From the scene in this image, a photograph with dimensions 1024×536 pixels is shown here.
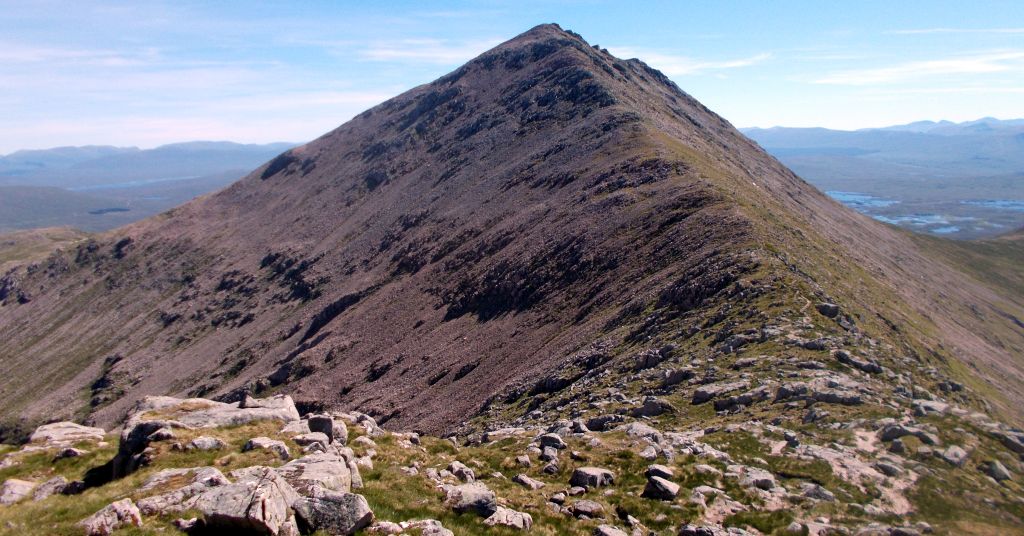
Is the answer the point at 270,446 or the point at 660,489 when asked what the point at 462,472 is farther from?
the point at 660,489

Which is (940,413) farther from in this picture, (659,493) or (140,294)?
(140,294)

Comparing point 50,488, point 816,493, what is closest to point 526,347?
point 816,493

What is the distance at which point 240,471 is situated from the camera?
20.3 metres

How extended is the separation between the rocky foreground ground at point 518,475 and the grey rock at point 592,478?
0.08m

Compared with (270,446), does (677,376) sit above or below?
below

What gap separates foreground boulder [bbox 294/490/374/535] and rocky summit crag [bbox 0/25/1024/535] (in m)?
0.08

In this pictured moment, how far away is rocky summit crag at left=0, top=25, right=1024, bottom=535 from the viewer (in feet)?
67.6

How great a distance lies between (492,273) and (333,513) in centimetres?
6139

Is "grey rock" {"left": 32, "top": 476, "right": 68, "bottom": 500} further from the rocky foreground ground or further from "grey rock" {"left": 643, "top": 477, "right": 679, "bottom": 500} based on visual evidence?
"grey rock" {"left": 643, "top": 477, "right": 679, "bottom": 500}

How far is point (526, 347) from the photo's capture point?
58.9 metres

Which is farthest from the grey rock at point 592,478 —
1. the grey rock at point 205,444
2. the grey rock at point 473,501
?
the grey rock at point 205,444

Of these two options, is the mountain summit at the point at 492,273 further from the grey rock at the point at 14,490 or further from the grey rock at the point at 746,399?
the grey rock at the point at 14,490

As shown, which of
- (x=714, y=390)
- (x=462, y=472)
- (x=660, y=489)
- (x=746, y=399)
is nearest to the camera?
(x=660, y=489)

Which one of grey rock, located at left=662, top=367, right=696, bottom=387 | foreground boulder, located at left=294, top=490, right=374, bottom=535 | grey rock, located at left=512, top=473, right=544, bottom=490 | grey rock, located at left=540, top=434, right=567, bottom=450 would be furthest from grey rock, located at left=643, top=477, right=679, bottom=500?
grey rock, located at left=662, top=367, right=696, bottom=387
